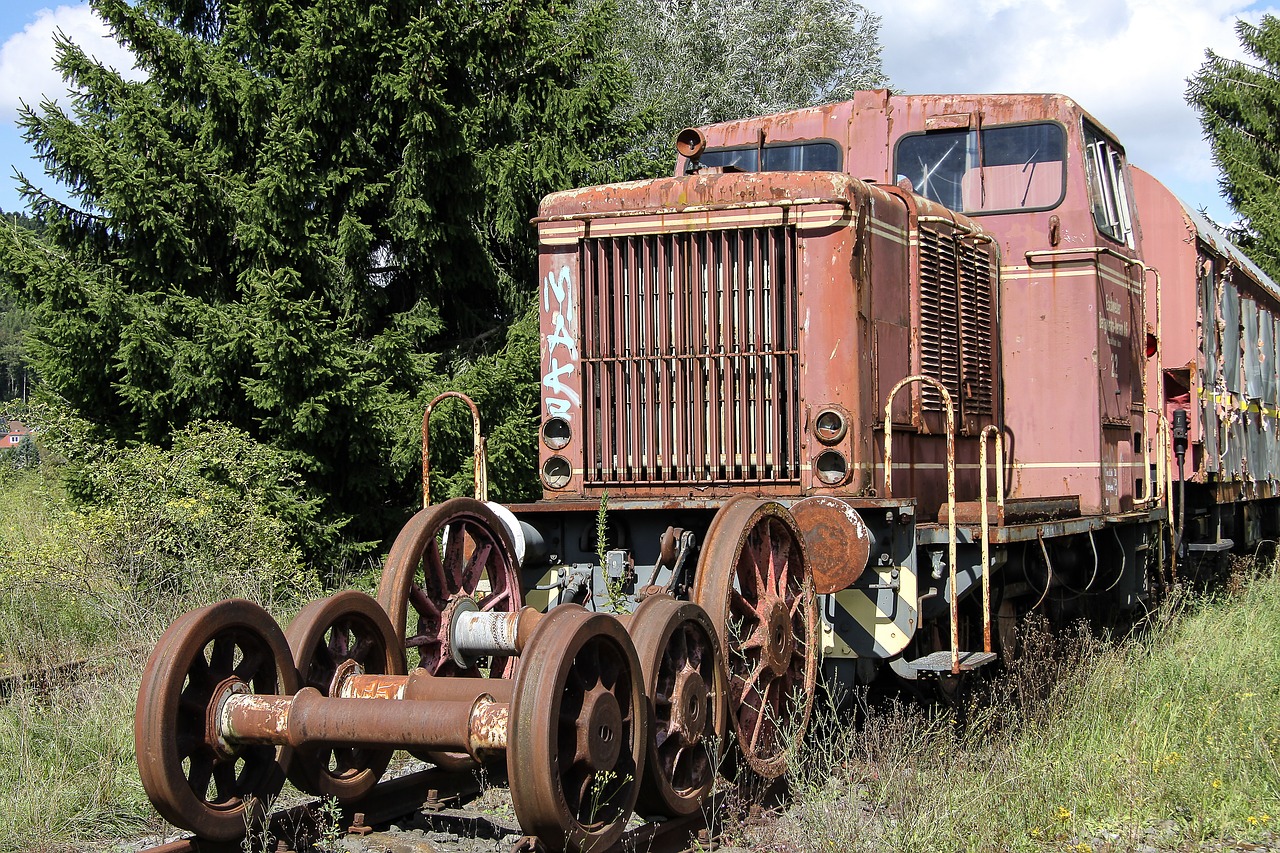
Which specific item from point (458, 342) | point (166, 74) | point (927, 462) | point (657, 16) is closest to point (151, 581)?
point (458, 342)

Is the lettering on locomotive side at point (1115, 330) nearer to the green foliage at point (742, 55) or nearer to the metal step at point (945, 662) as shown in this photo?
the metal step at point (945, 662)

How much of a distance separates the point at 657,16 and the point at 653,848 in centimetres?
2477

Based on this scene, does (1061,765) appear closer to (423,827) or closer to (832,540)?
(832,540)

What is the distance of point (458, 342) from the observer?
14.2 m

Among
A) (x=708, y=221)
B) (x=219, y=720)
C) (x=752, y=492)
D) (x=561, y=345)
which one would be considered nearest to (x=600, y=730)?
(x=219, y=720)

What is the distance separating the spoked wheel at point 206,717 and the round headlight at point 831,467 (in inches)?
111

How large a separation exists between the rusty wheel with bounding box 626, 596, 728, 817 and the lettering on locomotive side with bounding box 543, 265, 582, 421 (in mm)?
2143

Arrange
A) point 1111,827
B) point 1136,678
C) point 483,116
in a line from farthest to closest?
point 483,116 → point 1136,678 → point 1111,827

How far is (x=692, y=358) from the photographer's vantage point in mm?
6809

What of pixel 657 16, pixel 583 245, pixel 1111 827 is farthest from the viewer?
pixel 657 16

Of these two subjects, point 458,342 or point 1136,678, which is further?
point 458,342

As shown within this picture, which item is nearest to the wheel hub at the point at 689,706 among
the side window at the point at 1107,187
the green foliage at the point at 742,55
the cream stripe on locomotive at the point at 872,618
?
the cream stripe on locomotive at the point at 872,618

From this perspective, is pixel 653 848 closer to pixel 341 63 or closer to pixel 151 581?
pixel 151 581

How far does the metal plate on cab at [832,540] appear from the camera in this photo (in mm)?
5906
